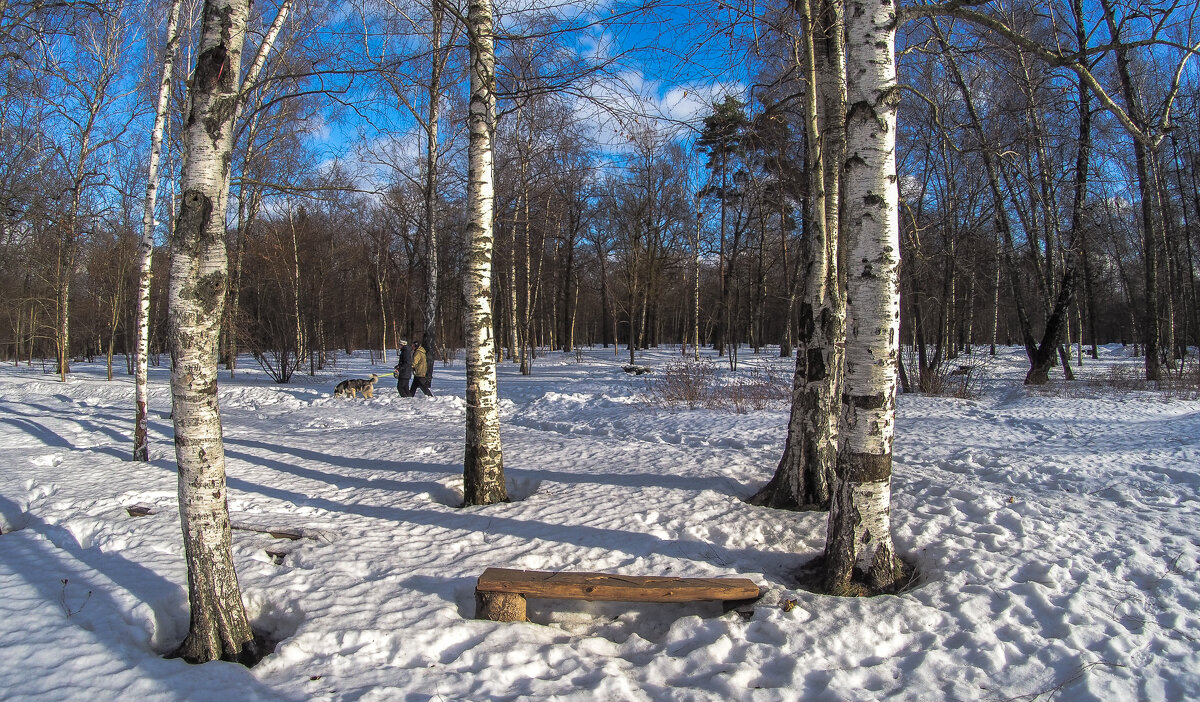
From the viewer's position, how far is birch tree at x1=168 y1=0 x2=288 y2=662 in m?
2.91

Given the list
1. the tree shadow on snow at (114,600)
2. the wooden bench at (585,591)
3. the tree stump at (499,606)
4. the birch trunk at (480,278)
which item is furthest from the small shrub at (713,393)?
the tree shadow on snow at (114,600)

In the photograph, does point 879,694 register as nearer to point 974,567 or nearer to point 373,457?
point 974,567

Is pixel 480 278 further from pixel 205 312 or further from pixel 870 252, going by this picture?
pixel 870 252

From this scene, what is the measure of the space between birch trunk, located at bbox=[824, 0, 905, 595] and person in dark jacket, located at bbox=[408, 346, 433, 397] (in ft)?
38.5

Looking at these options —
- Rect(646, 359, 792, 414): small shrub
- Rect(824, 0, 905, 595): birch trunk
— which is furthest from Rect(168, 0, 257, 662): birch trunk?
Rect(646, 359, 792, 414): small shrub

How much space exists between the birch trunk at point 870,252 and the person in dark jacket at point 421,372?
462 inches

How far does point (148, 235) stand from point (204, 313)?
233 inches

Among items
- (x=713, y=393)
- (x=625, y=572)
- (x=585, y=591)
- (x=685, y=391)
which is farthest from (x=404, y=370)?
(x=585, y=591)

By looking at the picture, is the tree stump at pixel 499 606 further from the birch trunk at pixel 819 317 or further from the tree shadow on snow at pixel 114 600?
the birch trunk at pixel 819 317

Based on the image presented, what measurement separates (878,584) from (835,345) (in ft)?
7.30

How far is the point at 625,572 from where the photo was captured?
4.21m

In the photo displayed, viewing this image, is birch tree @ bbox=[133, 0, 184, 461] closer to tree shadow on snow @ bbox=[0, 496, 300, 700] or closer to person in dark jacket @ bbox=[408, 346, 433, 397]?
tree shadow on snow @ bbox=[0, 496, 300, 700]

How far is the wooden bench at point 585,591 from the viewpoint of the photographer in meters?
3.54

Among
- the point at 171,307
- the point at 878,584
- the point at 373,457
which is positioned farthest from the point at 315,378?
the point at 878,584
